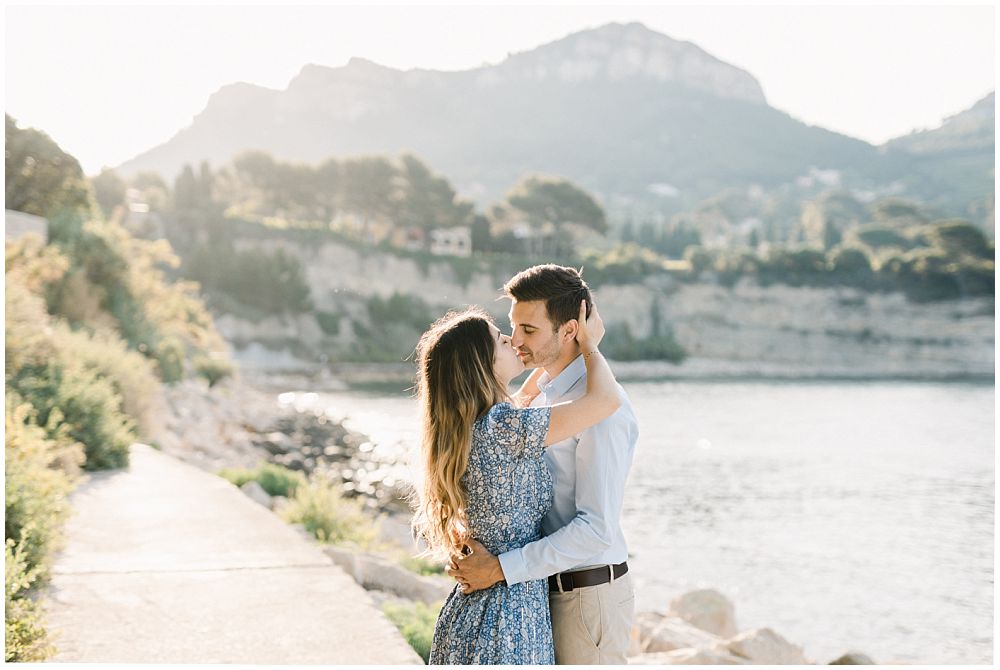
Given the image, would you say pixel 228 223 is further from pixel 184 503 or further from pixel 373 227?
pixel 184 503

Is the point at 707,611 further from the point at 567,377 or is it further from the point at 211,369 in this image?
the point at 211,369

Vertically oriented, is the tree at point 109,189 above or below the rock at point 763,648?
above

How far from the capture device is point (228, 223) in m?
46.3

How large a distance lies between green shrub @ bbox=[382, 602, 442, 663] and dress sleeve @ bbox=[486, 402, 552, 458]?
2007 mm

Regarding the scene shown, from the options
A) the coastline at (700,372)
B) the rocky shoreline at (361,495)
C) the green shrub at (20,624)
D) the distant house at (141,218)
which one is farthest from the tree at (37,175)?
the distant house at (141,218)

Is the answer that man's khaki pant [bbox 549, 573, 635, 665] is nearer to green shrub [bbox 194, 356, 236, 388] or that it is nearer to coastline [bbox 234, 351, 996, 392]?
green shrub [bbox 194, 356, 236, 388]

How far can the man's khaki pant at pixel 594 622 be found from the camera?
1.88 meters

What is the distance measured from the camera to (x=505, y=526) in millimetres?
1854

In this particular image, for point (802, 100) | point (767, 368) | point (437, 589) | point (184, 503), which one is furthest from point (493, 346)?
point (767, 368)

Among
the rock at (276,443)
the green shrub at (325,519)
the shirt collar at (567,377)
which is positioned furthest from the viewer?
the rock at (276,443)

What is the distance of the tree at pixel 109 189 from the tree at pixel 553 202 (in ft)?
74.1

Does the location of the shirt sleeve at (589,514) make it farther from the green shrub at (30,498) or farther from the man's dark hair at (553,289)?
the green shrub at (30,498)

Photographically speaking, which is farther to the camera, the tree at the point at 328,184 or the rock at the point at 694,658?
the tree at the point at 328,184

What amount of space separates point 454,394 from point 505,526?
309 mm
